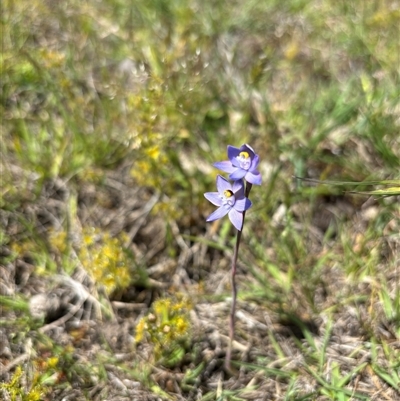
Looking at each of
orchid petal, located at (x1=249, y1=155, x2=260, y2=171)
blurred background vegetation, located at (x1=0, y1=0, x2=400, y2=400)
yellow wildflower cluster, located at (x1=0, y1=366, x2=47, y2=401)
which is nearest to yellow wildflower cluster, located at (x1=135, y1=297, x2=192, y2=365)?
blurred background vegetation, located at (x1=0, y1=0, x2=400, y2=400)

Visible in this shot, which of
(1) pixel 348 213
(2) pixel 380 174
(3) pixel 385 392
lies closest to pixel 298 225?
(1) pixel 348 213

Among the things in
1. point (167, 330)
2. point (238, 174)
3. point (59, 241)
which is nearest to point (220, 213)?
point (238, 174)

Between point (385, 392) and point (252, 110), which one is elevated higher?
Answer: point (252, 110)

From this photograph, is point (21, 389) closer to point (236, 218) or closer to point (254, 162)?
point (236, 218)

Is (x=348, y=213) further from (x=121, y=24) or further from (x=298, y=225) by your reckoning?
(x=121, y=24)

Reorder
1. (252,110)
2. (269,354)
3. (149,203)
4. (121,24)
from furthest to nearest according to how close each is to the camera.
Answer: (121,24), (252,110), (149,203), (269,354)

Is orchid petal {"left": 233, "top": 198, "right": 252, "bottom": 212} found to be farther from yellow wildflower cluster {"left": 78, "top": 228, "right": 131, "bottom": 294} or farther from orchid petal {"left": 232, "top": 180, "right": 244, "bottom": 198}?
yellow wildflower cluster {"left": 78, "top": 228, "right": 131, "bottom": 294}

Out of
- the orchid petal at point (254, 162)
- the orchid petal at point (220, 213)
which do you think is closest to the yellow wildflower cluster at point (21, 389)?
the orchid petal at point (220, 213)
